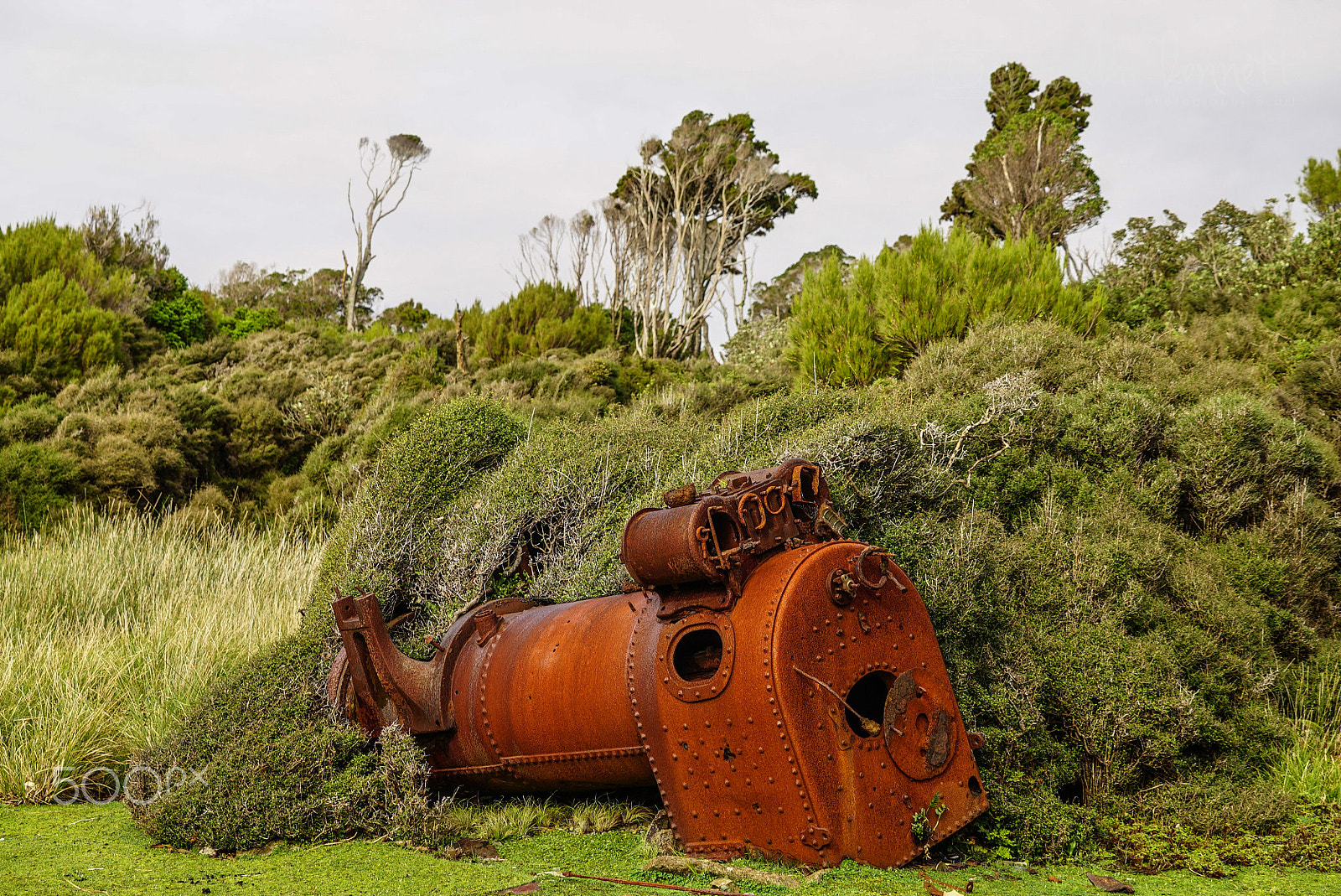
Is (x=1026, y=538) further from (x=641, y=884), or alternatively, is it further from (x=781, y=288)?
(x=781, y=288)

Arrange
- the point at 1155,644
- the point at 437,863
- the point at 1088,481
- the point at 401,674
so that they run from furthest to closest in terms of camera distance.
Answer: the point at 1088,481 < the point at 1155,644 < the point at 401,674 < the point at 437,863

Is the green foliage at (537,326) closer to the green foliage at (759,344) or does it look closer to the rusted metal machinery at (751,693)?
the green foliage at (759,344)

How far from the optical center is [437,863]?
4.14 m

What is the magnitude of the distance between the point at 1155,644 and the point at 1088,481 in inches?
95.0

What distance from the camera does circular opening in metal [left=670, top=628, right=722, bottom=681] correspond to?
423 cm

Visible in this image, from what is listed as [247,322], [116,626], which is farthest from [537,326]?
[116,626]

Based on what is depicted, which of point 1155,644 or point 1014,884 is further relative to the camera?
point 1155,644

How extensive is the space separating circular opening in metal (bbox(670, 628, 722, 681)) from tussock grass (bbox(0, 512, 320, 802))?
367 centimetres

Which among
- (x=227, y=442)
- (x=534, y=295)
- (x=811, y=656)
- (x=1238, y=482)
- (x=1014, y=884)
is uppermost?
(x=534, y=295)

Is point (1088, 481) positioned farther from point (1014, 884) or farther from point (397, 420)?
point (397, 420)

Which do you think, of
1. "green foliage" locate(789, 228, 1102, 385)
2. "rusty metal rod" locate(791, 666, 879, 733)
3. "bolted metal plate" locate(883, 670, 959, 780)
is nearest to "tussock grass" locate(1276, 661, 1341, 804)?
"bolted metal plate" locate(883, 670, 959, 780)

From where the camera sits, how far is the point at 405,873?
13.1 feet

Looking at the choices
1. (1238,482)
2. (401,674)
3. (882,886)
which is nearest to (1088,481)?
(1238,482)

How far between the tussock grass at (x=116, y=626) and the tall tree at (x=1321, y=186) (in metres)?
21.1
